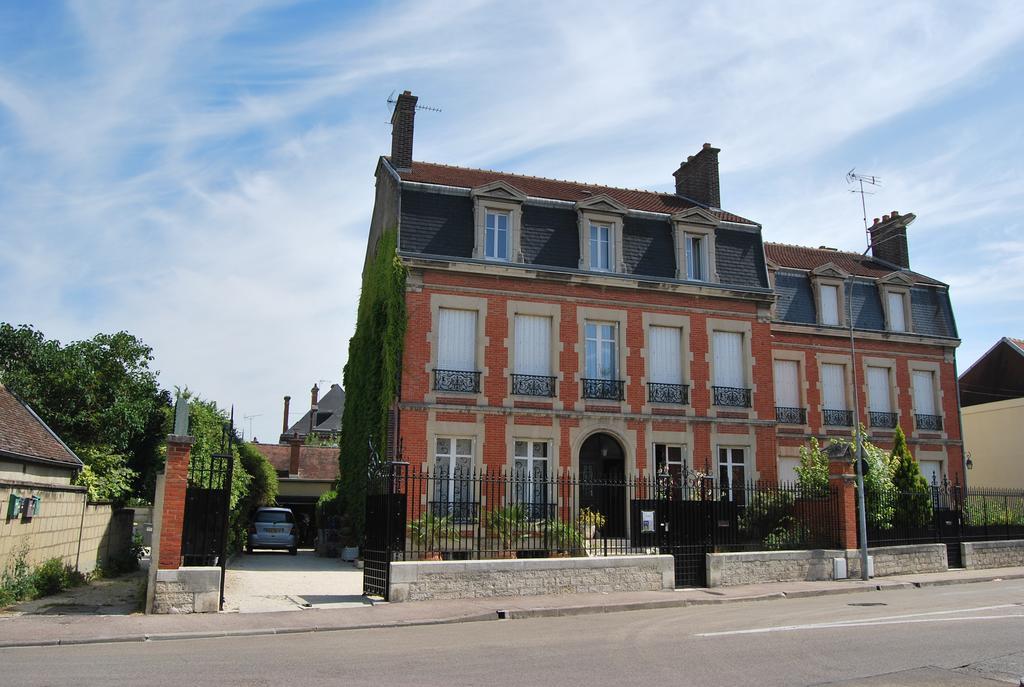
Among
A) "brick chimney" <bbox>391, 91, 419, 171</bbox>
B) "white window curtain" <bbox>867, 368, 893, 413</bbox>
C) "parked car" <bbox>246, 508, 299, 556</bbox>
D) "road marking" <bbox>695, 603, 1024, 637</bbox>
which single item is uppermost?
"brick chimney" <bbox>391, 91, 419, 171</bbox>

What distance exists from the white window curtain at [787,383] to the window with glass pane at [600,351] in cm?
677

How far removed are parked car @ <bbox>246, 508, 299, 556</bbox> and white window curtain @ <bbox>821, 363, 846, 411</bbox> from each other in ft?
55.6

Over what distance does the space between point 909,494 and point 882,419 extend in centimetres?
764

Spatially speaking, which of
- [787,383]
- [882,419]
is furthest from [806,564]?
[882,419]

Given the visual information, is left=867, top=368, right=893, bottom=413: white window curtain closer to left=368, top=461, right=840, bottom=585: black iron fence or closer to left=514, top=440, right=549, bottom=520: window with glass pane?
left=368, top=461, right=840, bottom=585: black iron fence

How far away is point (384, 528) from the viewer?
1308 cm

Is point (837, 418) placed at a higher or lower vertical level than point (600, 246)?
lower

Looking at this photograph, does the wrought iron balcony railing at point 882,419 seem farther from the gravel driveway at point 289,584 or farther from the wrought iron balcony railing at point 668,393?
the gravel driveway at point 289,584

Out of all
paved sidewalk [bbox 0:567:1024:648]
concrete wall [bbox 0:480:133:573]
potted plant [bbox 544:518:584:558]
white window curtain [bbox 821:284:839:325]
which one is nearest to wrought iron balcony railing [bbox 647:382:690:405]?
paved sidewalk [bbox 0:567:1024:648]

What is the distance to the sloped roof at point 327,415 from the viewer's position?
6188 cm

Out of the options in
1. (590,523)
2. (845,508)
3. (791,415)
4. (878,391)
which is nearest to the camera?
(590,523)

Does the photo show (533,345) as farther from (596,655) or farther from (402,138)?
(596,655)

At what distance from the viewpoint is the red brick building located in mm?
20688

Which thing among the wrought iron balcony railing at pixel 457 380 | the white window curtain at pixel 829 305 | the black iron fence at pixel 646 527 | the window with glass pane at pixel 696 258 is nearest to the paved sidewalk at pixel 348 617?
the black iron fence at pixel 646 527
